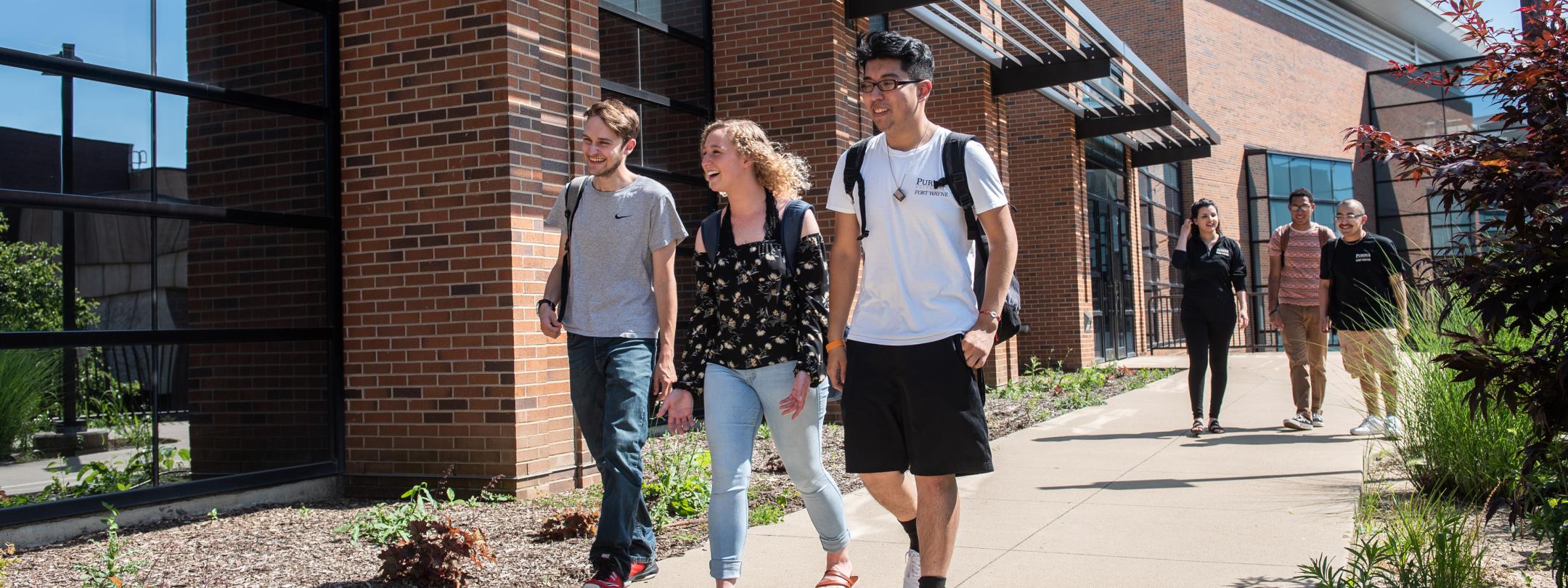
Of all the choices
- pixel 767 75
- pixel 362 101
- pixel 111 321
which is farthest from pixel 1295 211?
pixel 111 321

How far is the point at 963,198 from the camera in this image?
11.2ft

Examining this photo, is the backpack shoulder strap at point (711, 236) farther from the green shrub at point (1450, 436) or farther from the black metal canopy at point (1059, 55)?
the black metal canopy at point (1059, 55)

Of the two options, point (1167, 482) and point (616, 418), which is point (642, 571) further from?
point (1167, 482)

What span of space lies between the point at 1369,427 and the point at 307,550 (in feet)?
22.4

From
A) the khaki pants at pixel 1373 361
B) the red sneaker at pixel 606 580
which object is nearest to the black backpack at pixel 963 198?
the red sneaker at pixel 606 580

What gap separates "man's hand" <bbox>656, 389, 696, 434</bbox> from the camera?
3.82 m

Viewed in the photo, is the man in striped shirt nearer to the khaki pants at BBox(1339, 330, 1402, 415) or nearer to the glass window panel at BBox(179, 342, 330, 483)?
the khaki pants at BBox(1339, 330, 1402, 415)

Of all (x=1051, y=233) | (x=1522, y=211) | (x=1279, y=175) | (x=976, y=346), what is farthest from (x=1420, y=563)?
(x=1279, y=175)

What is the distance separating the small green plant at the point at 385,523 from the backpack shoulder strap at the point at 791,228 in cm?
196

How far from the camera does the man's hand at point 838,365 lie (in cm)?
363

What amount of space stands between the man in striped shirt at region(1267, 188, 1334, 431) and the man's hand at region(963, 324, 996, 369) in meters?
5.85

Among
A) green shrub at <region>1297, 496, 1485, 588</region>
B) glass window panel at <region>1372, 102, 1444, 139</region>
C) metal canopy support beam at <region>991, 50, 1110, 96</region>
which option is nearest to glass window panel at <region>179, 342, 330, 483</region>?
green shrub at <region>1297, 496, 1485, 588</region>

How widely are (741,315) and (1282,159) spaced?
3011 centimetres

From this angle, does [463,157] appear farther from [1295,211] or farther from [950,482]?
[1295,211]
